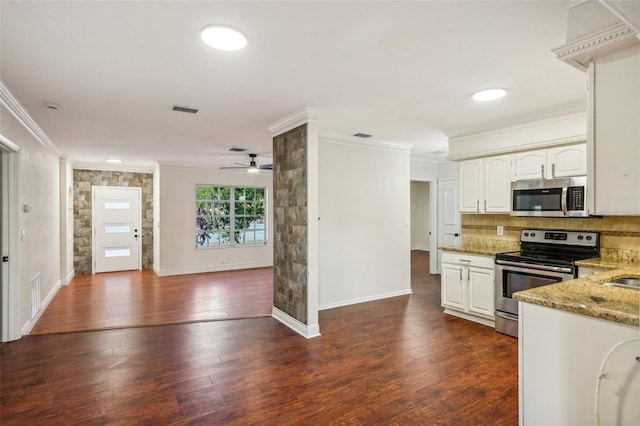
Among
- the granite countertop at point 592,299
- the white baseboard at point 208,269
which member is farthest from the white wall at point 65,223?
the granite countertop at point 592,299

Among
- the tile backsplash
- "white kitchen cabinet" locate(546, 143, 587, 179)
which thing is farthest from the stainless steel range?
"white kitchen cabinet" locate(546, 143, 587, 179)

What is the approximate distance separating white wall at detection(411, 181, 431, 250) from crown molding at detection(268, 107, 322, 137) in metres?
7.90

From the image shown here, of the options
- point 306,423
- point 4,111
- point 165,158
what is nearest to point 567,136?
point 306,423

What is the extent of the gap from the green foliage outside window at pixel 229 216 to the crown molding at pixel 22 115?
11.0 ft

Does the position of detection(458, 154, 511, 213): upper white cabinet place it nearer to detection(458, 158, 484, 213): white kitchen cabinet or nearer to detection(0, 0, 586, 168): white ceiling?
detection(458, 158, 484, 213): white kitchen cabinet

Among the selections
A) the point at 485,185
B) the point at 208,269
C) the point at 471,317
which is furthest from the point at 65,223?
the point at 485,185

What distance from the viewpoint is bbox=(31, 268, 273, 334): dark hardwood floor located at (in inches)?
171

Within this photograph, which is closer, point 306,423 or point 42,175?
point 306,423

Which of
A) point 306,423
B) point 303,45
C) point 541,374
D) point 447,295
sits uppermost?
point 303,45

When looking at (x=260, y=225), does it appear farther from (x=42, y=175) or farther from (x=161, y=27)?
(x=161, y=27)

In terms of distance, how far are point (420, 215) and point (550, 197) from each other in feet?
24.8

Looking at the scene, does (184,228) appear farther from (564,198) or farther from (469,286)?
(564,198)

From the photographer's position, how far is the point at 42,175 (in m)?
4.82

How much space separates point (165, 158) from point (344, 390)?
5.81 m
